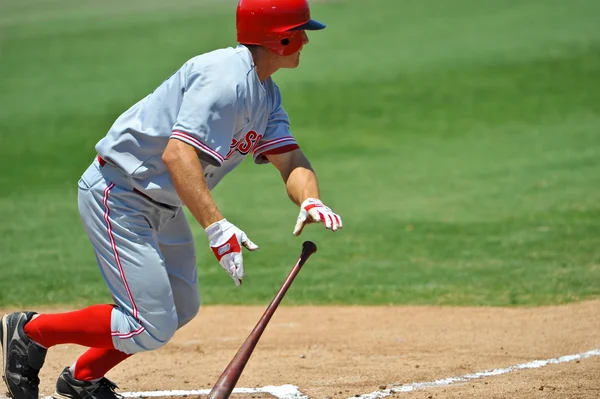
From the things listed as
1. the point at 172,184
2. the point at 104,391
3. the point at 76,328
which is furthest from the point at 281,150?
the point at 104,391

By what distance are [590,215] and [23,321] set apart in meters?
6.11

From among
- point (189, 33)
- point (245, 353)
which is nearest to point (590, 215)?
point (245, 353)

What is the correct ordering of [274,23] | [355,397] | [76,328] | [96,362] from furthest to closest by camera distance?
[355,397]
[96,362]
[76,328]
[274,23]

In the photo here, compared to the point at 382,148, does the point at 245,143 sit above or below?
above

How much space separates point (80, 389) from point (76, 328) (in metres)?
0.39

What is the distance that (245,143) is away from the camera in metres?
4.25

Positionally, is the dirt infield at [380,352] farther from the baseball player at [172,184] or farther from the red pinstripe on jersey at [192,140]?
the red pinstripe on jersey at [192,140]

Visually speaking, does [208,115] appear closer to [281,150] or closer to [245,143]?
[245,143]

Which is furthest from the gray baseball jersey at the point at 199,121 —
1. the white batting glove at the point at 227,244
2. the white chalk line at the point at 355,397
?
the white chalk line at the point at 355,397

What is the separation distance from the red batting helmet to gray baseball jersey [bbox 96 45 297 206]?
0.10 meters

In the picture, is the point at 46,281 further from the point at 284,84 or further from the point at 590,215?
the point at 284,84

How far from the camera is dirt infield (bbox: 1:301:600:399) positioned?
16.5ft

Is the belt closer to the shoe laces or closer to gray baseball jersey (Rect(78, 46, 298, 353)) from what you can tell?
gray baseball jersey (Rect(78, 46, 298, 353))

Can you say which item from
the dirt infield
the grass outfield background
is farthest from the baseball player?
the grass outfield background
